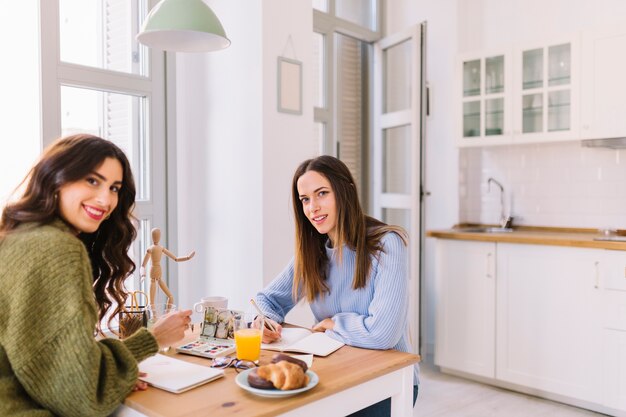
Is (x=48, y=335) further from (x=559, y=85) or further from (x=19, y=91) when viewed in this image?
(x=559, y=85)

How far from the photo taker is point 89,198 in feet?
4.52

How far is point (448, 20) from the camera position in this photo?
4141mm

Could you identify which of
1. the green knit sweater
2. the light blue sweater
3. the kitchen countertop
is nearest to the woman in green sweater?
the green knit sweater

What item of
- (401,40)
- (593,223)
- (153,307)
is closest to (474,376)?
(593,223)

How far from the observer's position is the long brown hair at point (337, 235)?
6.28ft

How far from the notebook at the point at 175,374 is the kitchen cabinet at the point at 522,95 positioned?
9.02ft

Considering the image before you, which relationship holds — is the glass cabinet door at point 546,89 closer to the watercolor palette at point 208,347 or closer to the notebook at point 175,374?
the watercolor palette at point 208,347

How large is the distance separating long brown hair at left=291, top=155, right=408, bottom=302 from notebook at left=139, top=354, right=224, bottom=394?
0.62 m

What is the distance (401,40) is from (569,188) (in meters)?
1.47

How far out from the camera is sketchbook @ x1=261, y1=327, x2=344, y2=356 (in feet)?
5.26

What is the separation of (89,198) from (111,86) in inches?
67.6

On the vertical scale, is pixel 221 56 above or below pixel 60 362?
above

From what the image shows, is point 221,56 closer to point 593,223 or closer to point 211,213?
point 211,213

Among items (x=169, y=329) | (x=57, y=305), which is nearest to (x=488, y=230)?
(x=169, y=329)
